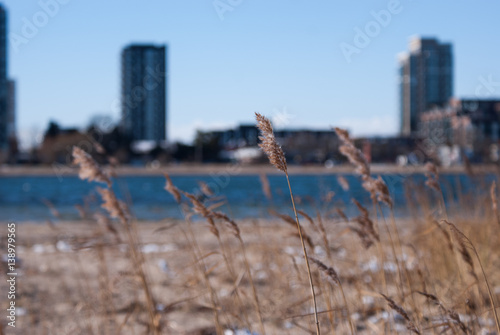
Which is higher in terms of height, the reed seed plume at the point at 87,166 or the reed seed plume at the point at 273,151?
the reed seed plume at the point at 273,151

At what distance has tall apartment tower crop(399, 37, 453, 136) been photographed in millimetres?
25108

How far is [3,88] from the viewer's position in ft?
82.6

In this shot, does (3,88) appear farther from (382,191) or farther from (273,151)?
(273,151)

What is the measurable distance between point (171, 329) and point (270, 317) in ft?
1.83

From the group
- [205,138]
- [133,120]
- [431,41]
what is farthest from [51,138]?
[431,41]

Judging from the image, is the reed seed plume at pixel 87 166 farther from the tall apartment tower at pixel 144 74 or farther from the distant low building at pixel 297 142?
the tall apartment tower at pixel 144 74

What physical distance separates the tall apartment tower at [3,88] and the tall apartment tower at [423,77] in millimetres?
17846

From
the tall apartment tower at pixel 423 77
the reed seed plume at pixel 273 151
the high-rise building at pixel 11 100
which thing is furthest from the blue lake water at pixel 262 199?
the high-rise building at pixel 11 100

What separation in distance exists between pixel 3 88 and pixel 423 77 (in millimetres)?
31184

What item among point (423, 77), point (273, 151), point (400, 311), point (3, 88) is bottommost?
point (400, 311)

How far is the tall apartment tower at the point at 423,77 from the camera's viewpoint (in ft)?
82.4

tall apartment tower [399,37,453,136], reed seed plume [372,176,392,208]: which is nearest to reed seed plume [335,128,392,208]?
reed seed plume [372,176,392,208]

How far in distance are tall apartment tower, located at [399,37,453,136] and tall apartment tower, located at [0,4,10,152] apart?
17.8 metres

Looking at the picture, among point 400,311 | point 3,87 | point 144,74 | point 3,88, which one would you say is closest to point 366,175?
point 400,311
